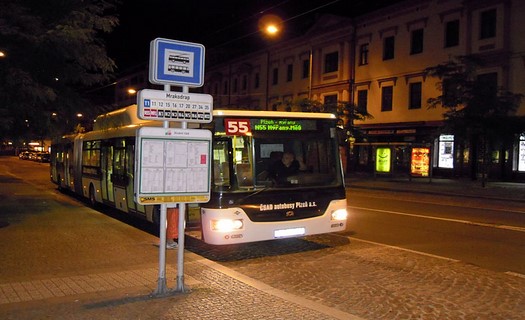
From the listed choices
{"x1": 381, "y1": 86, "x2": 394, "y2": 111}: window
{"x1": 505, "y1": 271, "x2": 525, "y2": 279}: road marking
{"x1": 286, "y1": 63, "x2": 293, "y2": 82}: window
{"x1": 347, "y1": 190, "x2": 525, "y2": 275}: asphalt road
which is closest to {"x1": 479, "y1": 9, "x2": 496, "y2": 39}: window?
{"x1": 381, "y1": 86, "x2": 394, "y2": 111}: window

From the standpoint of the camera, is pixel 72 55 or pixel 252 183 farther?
pixel 72 55

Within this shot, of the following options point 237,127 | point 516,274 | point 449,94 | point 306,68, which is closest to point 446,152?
point 449,94

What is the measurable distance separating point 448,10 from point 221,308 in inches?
1186

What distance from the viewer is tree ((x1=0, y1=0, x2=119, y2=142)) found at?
10.8m

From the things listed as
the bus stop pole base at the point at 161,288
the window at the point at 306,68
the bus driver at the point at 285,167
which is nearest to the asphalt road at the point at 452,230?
the bus driver at the point at 285,167

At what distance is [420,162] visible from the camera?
Answer: 29344 millimetres

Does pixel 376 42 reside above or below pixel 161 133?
above

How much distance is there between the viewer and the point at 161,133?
582 cm

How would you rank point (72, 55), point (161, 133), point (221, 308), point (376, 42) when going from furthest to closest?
point (376, 42), point (72, 55), point (161, 133), point (221, 308)

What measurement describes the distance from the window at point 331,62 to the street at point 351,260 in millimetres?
27750

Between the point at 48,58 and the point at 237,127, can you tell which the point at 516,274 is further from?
the point at 48,58

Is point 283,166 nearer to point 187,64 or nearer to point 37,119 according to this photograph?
point 187,64

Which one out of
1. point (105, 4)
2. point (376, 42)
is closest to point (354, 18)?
point (376, 42)

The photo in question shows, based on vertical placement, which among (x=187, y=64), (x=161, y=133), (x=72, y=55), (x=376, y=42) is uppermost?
(x=376, y=42)
